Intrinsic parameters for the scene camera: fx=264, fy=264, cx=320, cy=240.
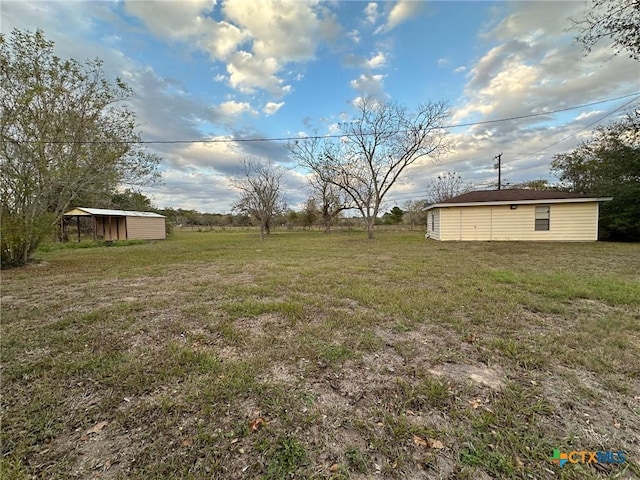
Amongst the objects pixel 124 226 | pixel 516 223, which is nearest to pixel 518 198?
pixel 516 223

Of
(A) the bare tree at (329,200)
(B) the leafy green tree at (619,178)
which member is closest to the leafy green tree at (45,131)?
(A) the bare tree at (329,200)

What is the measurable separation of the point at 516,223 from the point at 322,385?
570 inches

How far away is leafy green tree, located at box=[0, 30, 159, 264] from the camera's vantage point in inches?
276

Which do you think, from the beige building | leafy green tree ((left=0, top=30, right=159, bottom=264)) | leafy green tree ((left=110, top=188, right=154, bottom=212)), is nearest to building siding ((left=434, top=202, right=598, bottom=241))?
the beige building

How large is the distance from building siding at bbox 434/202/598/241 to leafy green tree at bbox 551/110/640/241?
0.87m

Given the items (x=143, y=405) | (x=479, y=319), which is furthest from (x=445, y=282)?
(x=143, y=405)

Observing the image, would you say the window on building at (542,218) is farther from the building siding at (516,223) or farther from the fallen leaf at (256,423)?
the fallen leaf at (256,423)

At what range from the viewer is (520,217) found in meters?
12.7

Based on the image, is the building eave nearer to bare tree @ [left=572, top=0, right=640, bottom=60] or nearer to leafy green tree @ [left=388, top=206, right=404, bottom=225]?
bare tree @ [left=572, top=0, right=640, bottom=60]

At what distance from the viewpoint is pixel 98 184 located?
34.9ft

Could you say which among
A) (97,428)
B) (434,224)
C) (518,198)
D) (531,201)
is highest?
(518,198)

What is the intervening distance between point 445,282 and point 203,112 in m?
12.7

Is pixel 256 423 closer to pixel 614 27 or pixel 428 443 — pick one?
pixel 428 443

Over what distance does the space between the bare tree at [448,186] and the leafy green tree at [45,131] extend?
24710mm
